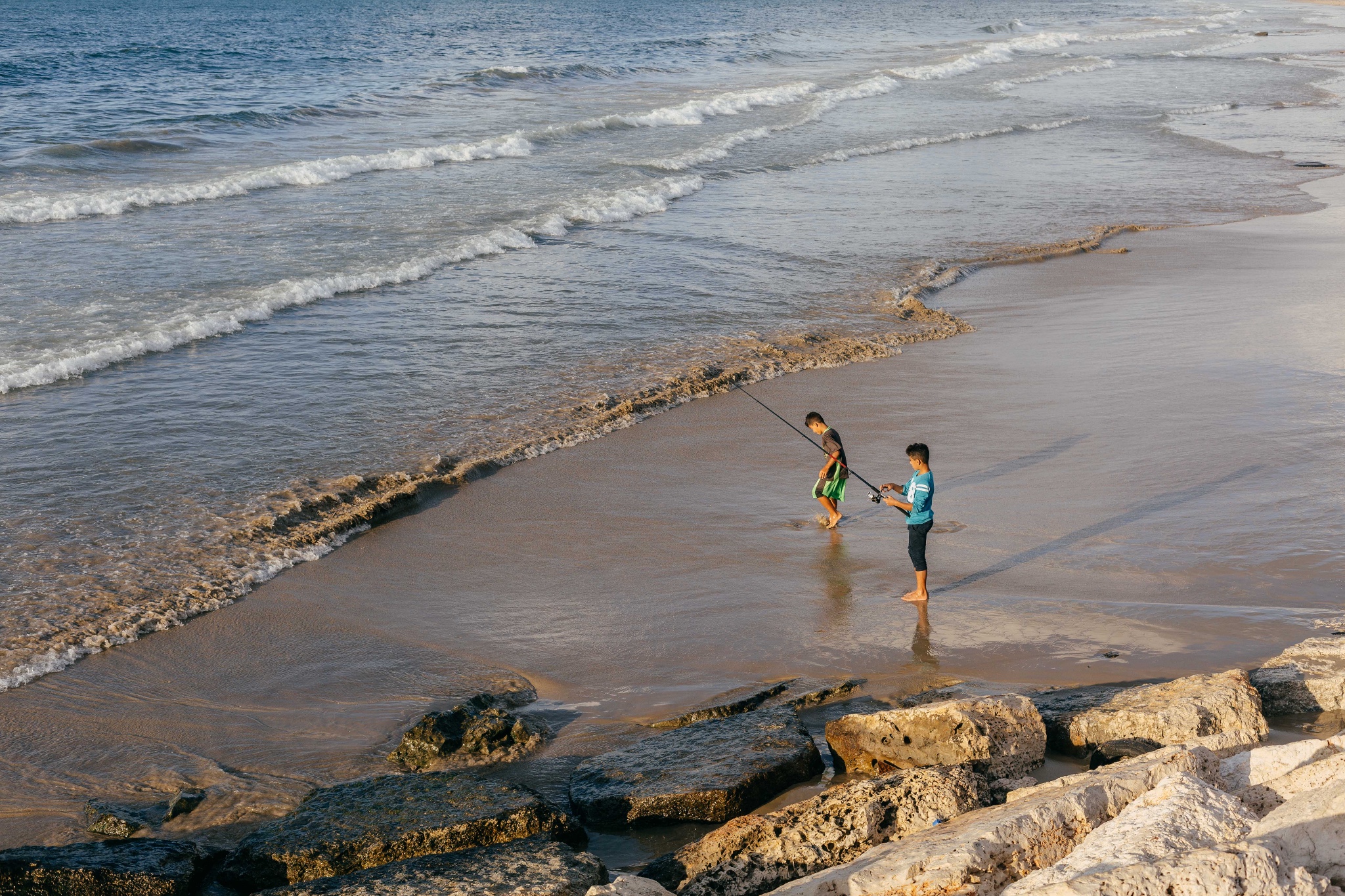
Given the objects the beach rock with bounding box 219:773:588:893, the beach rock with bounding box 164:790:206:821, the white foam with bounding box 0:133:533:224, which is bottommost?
the beach rock with bounding box 164:790:206:821

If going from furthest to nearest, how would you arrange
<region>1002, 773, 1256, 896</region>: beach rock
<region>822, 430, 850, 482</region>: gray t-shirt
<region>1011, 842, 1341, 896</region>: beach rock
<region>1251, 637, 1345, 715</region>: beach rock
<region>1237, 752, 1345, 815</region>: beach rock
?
<region>822, 430, 850, 482</region>: gray t-shirt < <region>1251, 637, 1345, 715</region>: beach rock < <region>1237, 752, 1345, 815</region>: beach rock < <region>1002, 773, 1256, 896</region>: beach rock < <region>1011, 842, 1341, 896</region>: beach rock

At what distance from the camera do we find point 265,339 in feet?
42.3

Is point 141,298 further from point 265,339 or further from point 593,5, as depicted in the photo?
point 593,5

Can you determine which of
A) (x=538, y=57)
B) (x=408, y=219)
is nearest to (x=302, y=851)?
(x=408, y=219)

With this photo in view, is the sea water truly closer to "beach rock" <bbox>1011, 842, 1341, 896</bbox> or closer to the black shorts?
the black shorts

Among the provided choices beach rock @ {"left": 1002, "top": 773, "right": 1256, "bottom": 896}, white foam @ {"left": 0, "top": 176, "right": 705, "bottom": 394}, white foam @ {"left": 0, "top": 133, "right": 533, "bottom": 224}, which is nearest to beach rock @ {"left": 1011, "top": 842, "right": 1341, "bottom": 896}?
beach rock @ {"left": 1002, "top": 773, "right": 1256, "bottom": 896}

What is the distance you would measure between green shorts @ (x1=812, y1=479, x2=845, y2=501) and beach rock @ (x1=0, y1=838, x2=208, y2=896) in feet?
16.8

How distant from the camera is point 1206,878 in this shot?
3.40m

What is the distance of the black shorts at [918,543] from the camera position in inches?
297

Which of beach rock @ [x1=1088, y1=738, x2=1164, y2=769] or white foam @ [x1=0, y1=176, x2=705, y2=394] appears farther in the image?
white foam @ [x1=0, y1=176, x2=705, y2=394]

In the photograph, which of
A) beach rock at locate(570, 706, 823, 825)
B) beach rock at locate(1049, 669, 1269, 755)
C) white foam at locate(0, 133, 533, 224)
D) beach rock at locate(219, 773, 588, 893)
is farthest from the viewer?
white foam at locate(0, 133, 533, 224)

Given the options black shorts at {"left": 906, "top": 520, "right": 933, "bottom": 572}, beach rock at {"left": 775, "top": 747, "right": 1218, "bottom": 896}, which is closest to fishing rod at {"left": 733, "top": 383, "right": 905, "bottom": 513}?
black shorts at {"left": 906, "top": 520, "right": 933, "bottom": 572}

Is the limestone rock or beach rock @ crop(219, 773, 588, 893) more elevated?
the limestone rock

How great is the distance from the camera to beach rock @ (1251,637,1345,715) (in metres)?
5.73
